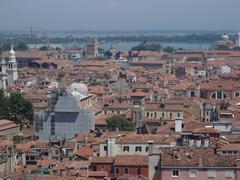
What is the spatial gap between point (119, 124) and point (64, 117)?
2206mm

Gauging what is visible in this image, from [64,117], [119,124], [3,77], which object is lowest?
[3,77]

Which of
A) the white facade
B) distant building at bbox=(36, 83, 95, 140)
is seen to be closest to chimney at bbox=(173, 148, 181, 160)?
the white facade

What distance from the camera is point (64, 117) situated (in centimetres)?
3369

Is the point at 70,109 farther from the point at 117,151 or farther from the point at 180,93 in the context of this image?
the point at 180,93

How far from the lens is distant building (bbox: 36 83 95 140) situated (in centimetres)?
3334

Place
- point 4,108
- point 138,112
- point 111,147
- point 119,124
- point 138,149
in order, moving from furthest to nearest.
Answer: point 4,108 < point 138,112 < point 119,124 < point 138,149 < point 111,147

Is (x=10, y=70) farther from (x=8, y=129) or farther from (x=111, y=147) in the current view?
(x=111, y=147)

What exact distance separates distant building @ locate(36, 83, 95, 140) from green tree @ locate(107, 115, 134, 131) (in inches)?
28.6

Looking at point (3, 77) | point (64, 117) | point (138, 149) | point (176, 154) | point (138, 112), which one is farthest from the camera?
point (3, 77)

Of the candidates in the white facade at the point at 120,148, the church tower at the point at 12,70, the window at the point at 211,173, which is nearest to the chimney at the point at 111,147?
the white facade at the point at 120,148

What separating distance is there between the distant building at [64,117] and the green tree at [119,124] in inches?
28.6

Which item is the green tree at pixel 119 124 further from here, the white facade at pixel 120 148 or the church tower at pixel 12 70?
the church tower at pixel 12 70

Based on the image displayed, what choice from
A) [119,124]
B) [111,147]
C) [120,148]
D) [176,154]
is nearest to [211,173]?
[176,154]

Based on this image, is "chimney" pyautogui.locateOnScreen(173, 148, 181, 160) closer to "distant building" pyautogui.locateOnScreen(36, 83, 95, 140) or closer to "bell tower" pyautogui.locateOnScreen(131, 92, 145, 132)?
"bell tower" pyautogui.locateOnScreen(131, 92, 145, 132)
